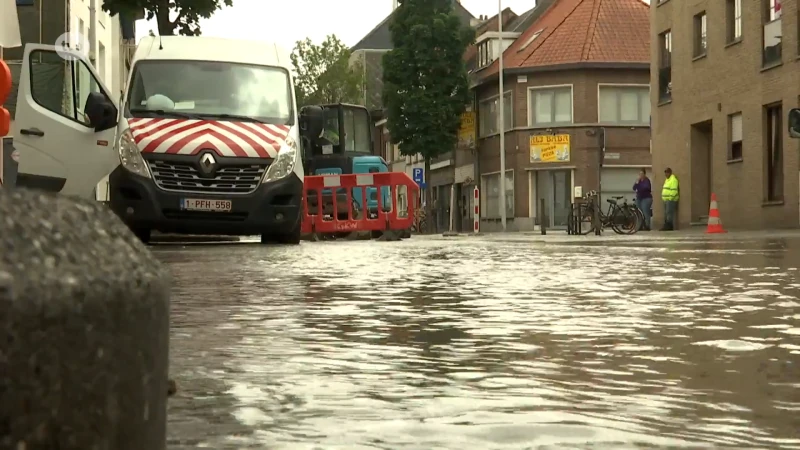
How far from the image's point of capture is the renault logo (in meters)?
14.5

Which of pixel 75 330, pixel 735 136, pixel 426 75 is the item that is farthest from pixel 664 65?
pixel 75 330

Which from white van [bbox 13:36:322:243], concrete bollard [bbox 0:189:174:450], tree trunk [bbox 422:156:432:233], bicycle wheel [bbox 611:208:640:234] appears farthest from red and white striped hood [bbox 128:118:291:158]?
tree trunk [bbox 422:156:432:233]

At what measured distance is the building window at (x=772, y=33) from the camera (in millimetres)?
29828

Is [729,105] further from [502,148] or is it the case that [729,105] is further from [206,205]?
[206,205]

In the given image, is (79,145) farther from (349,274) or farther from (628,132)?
(628,132)

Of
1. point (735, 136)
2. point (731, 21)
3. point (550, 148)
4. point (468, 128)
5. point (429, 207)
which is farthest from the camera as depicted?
point (429, 207)

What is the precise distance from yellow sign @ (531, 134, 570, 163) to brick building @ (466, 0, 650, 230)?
40 millimetres

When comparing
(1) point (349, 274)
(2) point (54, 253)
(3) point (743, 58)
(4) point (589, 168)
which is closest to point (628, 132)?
(4) point (589, 168)

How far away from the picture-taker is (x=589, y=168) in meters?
51.3

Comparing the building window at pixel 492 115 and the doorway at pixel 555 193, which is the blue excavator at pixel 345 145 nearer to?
the doorway at pixel 555 193

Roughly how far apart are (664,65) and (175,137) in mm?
26348

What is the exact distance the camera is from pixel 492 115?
57.2 m

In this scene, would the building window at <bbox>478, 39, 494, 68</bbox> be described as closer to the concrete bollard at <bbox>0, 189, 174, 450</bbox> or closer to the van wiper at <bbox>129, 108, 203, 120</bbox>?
the van wiper at <bbox>129, 108, 203, 120</bbox>

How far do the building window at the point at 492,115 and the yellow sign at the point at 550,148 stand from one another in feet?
7.27
